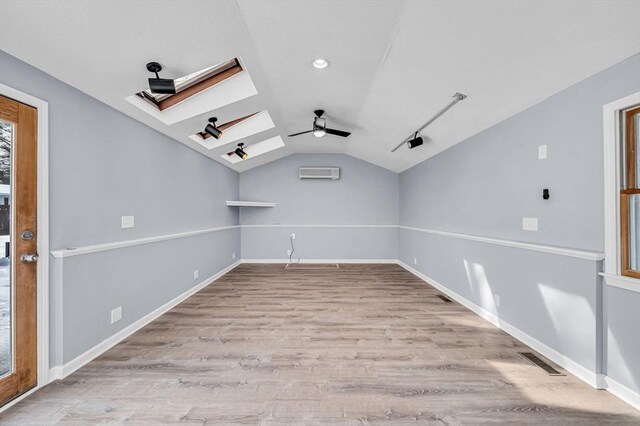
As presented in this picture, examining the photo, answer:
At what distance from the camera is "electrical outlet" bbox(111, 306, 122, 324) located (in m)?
2.76

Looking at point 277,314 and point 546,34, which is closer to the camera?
point 546,34

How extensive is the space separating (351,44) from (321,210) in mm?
4859

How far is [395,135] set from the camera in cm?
472

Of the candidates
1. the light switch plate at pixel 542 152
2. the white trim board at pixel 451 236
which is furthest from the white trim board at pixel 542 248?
the light switch plate at pixel 542 152

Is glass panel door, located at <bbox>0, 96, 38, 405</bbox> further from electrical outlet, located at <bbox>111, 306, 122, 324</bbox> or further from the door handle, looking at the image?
electrical outlet, located at <bbox>111, 306, 122, 324</bbox>

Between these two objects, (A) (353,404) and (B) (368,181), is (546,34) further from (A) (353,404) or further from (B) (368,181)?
(B) (368,181)

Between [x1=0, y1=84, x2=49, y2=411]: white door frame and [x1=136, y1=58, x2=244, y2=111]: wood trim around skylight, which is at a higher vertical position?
[x1=136, y1=58, x2=244, y2=111]: wood trim around skylight

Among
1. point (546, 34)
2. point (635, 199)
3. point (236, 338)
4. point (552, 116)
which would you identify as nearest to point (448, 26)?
point (546, 34)

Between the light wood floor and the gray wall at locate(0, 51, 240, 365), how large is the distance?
0.36 meters


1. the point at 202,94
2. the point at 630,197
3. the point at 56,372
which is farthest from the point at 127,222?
the point at 630,197

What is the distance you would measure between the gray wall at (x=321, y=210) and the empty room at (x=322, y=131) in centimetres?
307

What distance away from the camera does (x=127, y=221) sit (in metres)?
3.02

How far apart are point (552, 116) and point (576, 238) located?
41.8 inches

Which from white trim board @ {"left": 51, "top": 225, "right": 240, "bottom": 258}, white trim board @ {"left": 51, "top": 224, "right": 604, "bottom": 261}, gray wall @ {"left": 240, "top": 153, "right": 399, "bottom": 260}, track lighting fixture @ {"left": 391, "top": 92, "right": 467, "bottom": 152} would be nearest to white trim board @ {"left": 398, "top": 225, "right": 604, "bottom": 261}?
white trim board @ {"left": 51, "top": 224, "right": 604, "bottom": 261}
